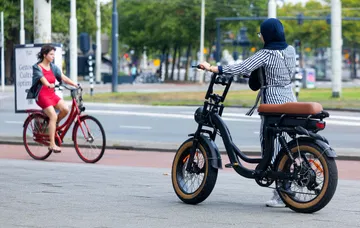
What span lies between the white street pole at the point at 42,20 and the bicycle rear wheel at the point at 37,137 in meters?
3.64

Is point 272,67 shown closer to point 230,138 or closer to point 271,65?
point 271,65

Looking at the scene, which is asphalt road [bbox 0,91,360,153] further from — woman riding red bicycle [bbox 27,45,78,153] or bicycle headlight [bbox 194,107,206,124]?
bicycle headlight [bbox 194,107,206,124]

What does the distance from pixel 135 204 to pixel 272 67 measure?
5.28 ft

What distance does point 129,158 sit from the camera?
1475 cm

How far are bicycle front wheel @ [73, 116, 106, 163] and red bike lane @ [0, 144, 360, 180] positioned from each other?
0.56ft

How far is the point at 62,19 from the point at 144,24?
682 inches

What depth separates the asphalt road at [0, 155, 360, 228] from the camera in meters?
7.88

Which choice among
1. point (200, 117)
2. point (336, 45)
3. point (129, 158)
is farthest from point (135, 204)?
point (336, 45)

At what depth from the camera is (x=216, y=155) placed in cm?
880

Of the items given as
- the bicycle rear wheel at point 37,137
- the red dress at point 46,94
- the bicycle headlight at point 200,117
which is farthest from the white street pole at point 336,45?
the bicycle headlight at point 200,117

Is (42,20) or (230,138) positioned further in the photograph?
(42,20)

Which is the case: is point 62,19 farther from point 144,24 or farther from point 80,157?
point 80,157

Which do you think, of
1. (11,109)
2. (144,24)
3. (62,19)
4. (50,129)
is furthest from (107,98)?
(144,24)

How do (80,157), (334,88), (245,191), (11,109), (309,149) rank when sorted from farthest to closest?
1. (334,88)
2. (11,109)
3. (80,157)
4. (245,191)
5. (309,149)
